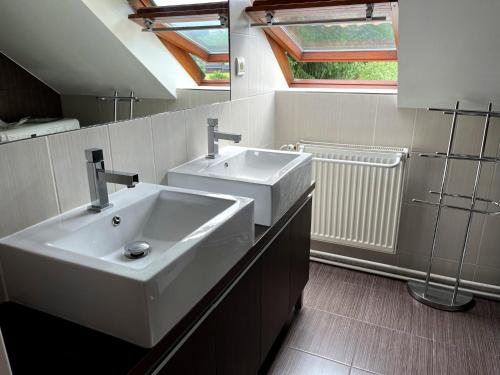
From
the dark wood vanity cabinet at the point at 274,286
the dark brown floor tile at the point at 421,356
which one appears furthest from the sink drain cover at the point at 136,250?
the dark brown floor tile at the point at 421,356

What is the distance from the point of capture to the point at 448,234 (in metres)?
2.40

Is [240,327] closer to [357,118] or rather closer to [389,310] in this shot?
[389,310]

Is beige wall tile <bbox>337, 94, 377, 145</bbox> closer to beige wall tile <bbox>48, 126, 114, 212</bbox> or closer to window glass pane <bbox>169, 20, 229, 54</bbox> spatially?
window glass pane <bbox>169, 20, 229, 54</bbox>

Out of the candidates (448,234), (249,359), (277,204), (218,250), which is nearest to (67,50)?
(218,250)

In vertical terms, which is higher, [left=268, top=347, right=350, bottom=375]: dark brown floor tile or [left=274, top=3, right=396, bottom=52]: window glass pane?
[left=274, top=3, right=396, bottom=52]: window glass pane

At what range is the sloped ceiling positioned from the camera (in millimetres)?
954

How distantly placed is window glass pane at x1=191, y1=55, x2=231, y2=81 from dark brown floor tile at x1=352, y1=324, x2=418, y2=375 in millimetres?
1482

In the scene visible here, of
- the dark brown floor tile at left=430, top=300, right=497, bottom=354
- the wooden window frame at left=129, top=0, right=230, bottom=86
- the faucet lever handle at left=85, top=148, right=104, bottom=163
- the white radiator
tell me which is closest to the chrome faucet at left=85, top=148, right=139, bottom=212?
the faucet lever handle at left=85, top=148, right=104, bottom=163

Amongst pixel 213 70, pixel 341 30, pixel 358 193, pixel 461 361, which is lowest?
pixel 461 361

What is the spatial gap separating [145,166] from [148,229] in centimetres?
28

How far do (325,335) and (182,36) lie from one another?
1.60 m

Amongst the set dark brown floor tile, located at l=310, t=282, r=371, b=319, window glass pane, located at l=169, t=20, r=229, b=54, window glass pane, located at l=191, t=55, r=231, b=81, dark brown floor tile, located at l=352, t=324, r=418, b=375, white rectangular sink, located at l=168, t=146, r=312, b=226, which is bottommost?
dark brown floor tile, located at l=352, t=324, r=418, b=375

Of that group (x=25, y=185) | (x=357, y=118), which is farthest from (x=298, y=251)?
(x=25, y=185)

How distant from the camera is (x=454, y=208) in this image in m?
2.07
